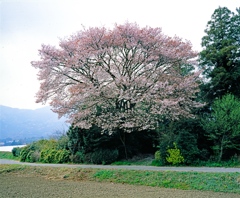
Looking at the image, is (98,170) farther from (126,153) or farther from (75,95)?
(75,95)

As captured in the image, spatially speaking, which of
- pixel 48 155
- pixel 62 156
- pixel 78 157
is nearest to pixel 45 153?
pixel 48 155

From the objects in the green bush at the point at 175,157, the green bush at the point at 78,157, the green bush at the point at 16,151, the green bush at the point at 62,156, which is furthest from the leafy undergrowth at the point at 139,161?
the green bush at the point at 16,151

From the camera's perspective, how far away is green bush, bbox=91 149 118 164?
14992 millimetres

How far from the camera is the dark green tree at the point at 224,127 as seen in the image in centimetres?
1249

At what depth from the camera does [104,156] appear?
15.0 metres

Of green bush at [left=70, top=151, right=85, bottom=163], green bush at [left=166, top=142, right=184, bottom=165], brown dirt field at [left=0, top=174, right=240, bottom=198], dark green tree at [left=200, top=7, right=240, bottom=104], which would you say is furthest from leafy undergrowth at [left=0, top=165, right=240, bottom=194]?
dark green tree at [left=200, top=7, right=240, bottom=104]

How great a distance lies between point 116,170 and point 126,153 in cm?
416

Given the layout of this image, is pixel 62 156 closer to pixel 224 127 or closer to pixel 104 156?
pixel 104 156

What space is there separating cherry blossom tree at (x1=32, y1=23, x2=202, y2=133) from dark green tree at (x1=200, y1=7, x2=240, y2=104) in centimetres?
239

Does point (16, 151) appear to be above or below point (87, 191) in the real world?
above

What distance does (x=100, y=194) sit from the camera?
857 cm

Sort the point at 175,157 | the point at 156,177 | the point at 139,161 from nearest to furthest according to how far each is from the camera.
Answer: the point at 156,177 < the point at 175,157 < the point at 139,161

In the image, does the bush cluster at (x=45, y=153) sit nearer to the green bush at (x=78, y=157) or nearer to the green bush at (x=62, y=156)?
the green bush at (x=62, y=156)

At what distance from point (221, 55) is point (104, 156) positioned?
1077cm
